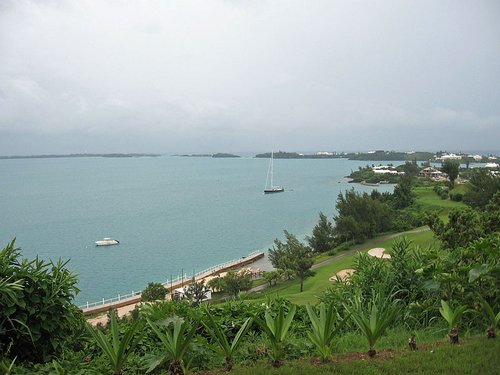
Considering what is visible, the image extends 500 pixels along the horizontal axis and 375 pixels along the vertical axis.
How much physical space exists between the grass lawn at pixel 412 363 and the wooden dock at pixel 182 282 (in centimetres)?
1384

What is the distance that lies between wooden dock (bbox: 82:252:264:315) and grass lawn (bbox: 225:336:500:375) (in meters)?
13.8

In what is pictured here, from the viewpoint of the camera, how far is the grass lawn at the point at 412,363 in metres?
2.80

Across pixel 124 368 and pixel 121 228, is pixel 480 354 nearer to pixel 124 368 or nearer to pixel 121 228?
pixel 124 368

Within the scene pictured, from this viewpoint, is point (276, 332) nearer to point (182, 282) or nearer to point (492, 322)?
point (492, 322)

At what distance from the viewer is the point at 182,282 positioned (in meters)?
21.6

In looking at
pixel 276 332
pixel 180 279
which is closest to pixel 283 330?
pixel 276 332

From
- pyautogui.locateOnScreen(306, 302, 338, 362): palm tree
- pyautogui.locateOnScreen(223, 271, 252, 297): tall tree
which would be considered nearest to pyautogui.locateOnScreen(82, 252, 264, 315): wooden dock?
pyautogui.locateOnScreen(223, 271, 252, 297): tall tree

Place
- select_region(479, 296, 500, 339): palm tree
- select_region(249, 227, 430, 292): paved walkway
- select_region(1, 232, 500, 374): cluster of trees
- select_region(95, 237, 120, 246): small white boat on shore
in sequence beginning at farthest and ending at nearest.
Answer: select_region(95, 237, 120, 246): small white boat on shore, select_region(249, 227, 430, 292): paved walkway, select_region(479, 296, 500, 339): palm tree, select_region(1, 232, 500, 374): cluster of trees

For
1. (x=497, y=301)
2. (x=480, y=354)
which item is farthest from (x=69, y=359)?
(x=497, y=301)

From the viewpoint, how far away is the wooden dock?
2048 cm

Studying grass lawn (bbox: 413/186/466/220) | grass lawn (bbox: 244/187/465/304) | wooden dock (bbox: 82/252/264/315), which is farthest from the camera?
grass lawn (bbox: 413/186/466/220)

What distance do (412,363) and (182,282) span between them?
1960 centimetres

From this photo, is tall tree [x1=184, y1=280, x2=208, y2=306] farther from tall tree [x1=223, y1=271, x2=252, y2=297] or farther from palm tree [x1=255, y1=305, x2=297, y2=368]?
palm tree [x1=255, y1=305, x2=297, y2=368]

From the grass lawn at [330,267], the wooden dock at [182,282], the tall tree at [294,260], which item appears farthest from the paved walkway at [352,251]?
the wooden dock at [182,282]
